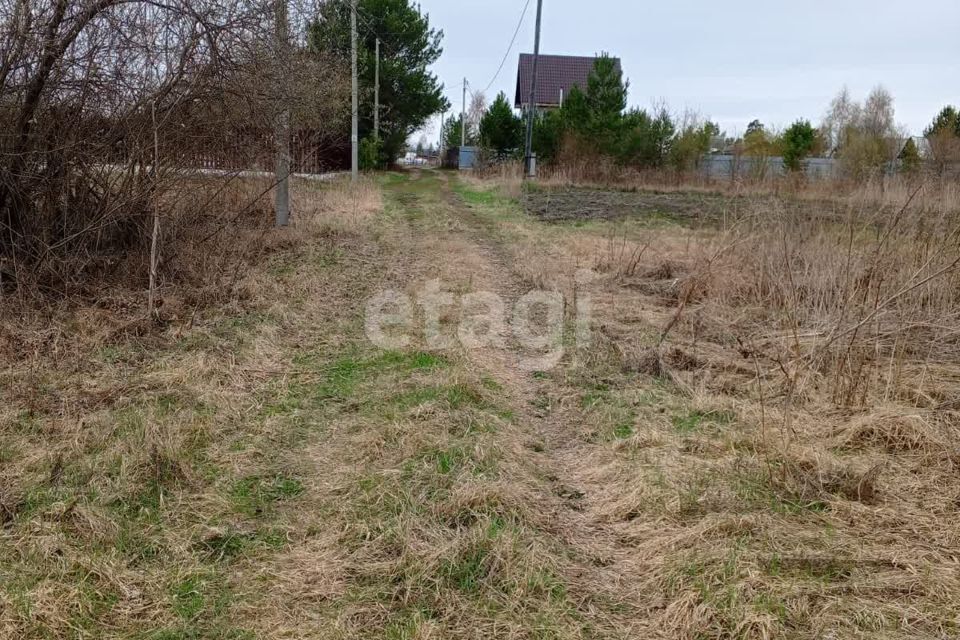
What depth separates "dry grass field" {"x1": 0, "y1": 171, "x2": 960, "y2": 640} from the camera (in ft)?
7.53

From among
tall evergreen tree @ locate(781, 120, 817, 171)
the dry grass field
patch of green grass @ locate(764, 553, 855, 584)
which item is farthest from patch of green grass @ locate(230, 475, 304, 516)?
tall evergreen tree @ locate(781, 120, 817, 171)

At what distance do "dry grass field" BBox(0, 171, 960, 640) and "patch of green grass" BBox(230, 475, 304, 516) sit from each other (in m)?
0.01

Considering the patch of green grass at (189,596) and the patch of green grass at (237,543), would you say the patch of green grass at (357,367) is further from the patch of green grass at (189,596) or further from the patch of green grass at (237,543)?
the patch of green grass at (189,596)

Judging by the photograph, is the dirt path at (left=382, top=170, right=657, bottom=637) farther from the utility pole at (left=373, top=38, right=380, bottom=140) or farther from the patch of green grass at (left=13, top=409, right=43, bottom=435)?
the utility pole at (left=373, top=38, right=380, bottom=140)

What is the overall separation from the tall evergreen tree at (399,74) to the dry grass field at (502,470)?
74.8ft

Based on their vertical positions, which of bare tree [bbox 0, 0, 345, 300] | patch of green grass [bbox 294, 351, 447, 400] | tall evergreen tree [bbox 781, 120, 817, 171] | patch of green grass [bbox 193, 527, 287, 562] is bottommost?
patch of green grass [bbox 193, 527, 287, 562]

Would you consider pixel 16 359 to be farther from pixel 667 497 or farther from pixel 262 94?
pixel 667 497

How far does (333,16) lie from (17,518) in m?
7.60

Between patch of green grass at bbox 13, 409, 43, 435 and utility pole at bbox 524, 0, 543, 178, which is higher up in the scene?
utility pole at bbox 524, 0, 543, 178

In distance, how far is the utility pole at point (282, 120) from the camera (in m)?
6.84

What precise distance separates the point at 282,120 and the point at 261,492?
19.9 feet

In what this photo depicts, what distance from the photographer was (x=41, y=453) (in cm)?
325

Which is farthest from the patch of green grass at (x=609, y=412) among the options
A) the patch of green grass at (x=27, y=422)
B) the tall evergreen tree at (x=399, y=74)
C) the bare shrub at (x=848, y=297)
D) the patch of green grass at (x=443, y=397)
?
the tall evergreen tree at (x=399, y=74)

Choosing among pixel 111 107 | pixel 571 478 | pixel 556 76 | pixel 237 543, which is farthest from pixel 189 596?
pixel 556 76
